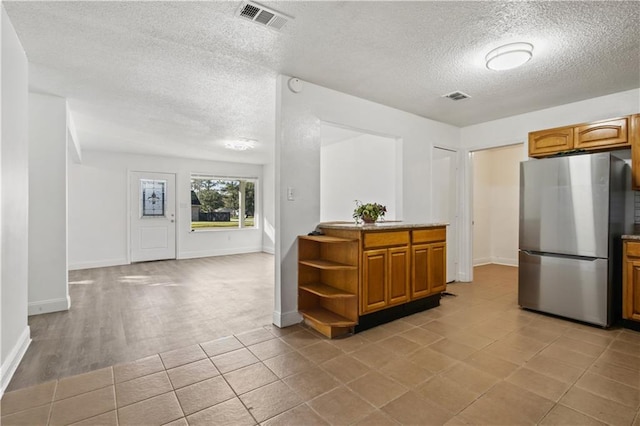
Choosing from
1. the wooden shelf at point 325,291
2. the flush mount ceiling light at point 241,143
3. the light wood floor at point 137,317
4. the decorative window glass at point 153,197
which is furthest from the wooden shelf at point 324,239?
the decorative window glass at point 153,197

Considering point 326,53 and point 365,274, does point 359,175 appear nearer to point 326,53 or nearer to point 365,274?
point 365,274

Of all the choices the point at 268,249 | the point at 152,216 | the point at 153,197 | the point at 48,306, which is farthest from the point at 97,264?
the point at 268,249

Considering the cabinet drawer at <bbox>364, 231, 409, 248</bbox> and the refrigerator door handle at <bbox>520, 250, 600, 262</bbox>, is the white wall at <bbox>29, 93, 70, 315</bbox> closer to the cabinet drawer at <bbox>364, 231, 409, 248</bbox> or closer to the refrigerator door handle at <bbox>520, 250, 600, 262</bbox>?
the cabinet drawer at <bbox>364, 231, 409, 248</bbox>

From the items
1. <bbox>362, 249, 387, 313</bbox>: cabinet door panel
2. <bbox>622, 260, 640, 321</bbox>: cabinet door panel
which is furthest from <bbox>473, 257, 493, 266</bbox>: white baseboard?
<bbox>362, 249, 387, 313</bbox>: cabinet door panel

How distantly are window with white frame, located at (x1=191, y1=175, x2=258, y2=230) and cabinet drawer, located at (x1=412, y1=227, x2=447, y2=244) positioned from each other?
239 inches

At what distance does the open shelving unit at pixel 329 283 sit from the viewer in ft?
9.74

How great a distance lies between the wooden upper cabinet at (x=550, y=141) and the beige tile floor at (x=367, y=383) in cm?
202

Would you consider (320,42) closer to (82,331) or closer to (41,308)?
(82,331)

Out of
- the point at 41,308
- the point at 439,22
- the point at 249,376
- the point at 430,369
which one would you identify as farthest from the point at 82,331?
the point at 439,22

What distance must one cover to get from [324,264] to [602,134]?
3.32 m

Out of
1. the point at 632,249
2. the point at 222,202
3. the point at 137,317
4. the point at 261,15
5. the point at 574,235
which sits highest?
the point at 261,15

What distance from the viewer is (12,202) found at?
229 centimetres

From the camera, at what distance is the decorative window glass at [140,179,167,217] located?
7201 millimetres

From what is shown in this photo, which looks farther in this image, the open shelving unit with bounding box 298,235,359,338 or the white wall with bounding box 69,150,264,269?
the white wall with bounding box 69,150,264,269
